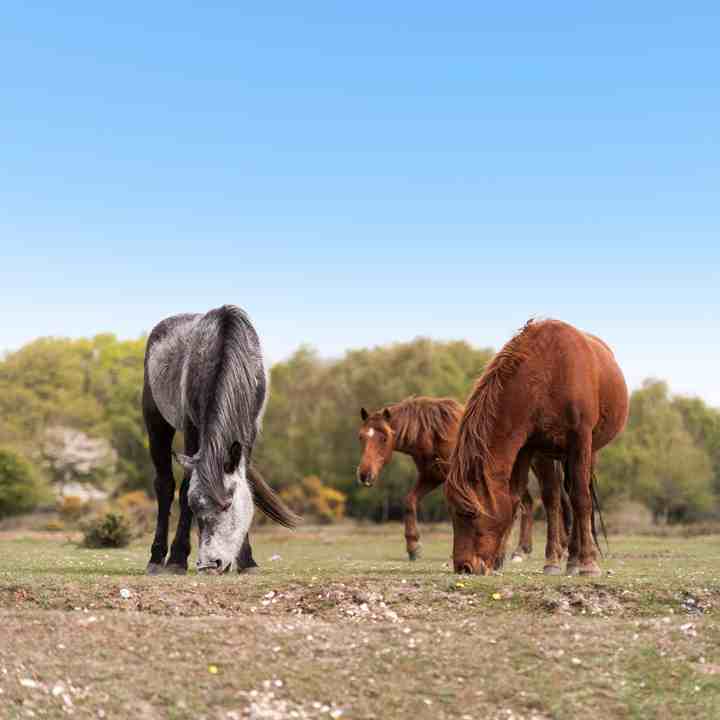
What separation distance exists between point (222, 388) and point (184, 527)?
2.14 meters

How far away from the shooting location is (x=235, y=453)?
11594mm

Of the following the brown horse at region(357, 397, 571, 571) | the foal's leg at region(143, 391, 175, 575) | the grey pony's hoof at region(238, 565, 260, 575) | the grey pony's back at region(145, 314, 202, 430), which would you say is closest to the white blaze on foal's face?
the grey pony's hoof at region(238, 565, 260, 575)

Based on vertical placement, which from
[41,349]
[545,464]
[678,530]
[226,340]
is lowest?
Result: [678,530]

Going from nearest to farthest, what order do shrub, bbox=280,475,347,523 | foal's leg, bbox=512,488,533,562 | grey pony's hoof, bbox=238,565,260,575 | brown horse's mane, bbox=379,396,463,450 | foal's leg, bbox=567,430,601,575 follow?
→ foal's leg, bbox=567,430,601,575 < grey pony's hoof, bbox=238,565,260,575 < foal's leg, bbox=512,488,533,562 < brown horse's mane, bbox=379,396,463,450 < shrub, bbox=280,475,347,523

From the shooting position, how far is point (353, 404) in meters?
60.6

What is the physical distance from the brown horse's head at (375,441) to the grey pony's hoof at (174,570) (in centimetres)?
520

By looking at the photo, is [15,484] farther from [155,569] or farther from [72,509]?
[155,569]

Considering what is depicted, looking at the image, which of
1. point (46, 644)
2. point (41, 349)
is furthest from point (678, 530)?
point (41, 349)

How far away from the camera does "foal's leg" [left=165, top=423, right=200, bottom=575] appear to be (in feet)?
41.7

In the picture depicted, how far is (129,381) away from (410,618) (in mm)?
66304

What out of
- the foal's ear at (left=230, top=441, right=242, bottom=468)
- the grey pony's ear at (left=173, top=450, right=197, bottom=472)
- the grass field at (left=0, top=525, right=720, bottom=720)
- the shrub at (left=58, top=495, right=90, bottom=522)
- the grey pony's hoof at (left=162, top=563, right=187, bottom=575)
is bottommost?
the shrub at (left=58, top=495, right=90, bottom=522)

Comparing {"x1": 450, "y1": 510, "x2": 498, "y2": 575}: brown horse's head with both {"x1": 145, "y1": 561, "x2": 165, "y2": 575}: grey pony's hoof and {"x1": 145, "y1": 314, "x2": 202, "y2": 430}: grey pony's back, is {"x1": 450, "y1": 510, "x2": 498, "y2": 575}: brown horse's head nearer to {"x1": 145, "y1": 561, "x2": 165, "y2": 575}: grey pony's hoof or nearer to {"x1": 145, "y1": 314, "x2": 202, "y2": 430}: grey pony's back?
{"x1": 145, "y1": 561, "x2": 165, "y2": 575}: grey pony's hoof

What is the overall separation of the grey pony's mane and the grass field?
1362 mm

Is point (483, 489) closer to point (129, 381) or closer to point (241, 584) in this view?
point (241, 584)
